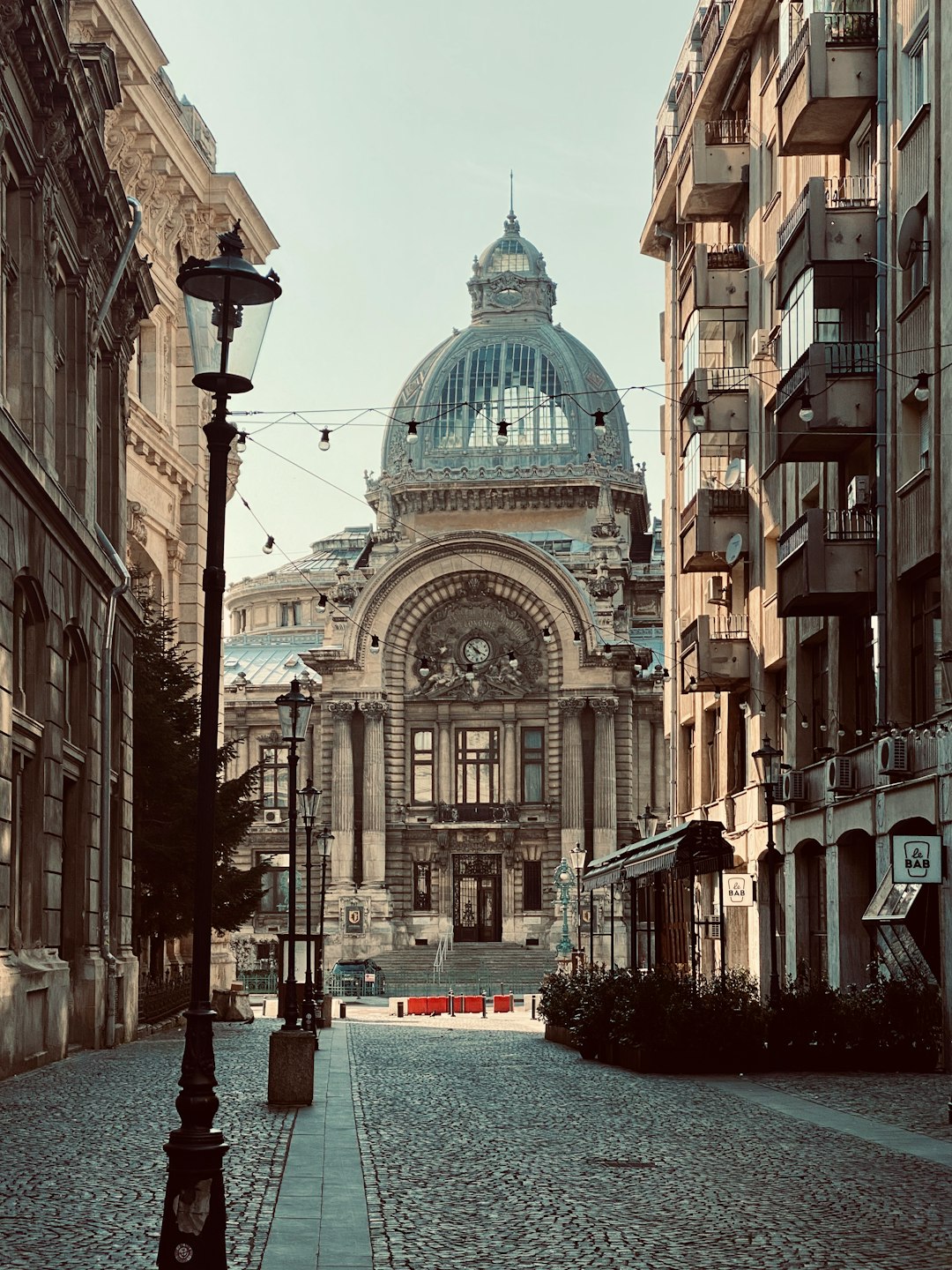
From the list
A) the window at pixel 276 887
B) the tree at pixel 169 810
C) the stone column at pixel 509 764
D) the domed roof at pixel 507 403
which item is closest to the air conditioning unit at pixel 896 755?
the tree at pixel 169 810

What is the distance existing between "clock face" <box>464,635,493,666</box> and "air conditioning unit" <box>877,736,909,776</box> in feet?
204

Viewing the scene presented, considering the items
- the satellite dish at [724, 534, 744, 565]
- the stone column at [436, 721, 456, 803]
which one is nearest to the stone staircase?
the stone column at [436, 721, 456, 803]

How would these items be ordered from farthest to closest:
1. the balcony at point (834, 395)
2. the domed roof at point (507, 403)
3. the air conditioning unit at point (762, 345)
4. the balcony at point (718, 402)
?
1. the domed roof at point (507, 403)
2. the balcony at point (718, 402)
3. the air conditioning unit at point (762, 345)
4. the balcony at point (834, 395)

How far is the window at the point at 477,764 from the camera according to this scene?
92.1 m

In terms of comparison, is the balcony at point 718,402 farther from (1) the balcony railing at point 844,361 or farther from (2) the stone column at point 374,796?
(2) the stone column at point 374,796

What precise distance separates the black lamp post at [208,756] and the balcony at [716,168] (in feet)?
113

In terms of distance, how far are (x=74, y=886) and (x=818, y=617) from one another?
14.3 meters

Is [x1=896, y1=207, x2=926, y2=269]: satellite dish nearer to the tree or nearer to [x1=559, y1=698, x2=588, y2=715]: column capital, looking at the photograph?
the tree

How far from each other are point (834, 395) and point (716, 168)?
47.6 ft

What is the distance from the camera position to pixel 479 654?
92.1m

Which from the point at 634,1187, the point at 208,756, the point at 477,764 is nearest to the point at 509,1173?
the point at 634,1187

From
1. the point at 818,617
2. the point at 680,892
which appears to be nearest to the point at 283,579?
the point at 680,892

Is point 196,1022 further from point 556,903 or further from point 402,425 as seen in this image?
point 402,425

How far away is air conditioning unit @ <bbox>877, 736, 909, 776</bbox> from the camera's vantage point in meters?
29.4
